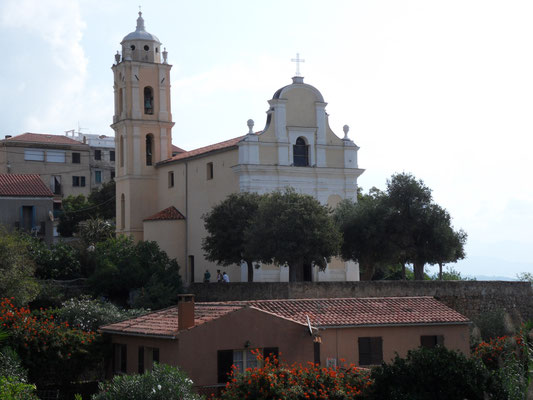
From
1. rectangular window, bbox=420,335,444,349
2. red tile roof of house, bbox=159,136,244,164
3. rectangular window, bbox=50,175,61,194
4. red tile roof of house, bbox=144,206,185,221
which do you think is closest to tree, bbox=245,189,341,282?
red tile roof of house, bbox=159,136,244,164

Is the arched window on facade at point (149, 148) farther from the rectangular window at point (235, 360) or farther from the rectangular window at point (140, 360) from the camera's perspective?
the rectangular window at point (235, 360)

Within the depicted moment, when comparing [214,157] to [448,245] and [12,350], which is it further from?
[12,350]

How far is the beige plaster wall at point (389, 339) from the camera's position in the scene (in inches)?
1124

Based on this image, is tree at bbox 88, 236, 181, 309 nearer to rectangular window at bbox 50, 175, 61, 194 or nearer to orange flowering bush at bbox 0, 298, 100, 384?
orange flowering bush at bbox 0, 298, 100, 384

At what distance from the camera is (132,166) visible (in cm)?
5506

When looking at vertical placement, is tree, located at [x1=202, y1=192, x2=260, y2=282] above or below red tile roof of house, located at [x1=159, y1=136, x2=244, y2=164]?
below

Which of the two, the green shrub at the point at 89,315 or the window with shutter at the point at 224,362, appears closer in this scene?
the window with shutter at the point at 224,362

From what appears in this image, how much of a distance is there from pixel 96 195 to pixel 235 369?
165 ft

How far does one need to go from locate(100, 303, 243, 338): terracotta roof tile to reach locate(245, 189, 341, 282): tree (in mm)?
9959

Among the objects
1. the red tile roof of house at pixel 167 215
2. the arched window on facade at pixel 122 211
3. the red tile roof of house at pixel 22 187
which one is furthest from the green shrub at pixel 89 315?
the arched window on facade at pixel 122 211

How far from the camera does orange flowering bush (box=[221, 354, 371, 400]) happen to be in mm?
21375

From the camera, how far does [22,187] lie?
48.8m

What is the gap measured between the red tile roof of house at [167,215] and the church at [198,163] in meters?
0.06

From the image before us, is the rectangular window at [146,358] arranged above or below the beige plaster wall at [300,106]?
below
